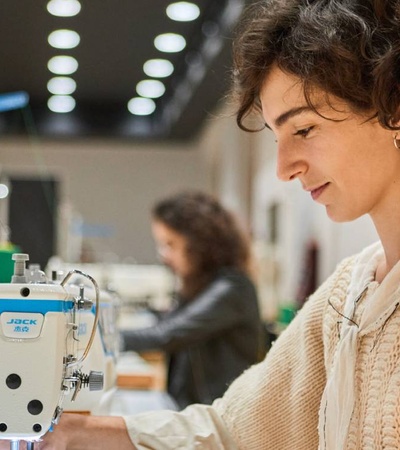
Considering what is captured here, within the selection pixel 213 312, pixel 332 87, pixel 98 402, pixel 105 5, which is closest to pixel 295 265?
pixel 105 5

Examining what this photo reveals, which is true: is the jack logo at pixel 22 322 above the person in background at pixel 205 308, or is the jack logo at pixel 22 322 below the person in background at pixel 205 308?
above

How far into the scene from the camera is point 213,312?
3.00 metres

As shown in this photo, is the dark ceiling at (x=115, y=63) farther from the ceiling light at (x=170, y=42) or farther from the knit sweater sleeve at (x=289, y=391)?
the knit sweater sleeve at (x=289, y=391)

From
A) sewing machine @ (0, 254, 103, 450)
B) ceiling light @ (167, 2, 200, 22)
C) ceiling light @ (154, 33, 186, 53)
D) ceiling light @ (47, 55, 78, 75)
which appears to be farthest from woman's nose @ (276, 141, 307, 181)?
ceiling light @ (47, 55, 78, 75)

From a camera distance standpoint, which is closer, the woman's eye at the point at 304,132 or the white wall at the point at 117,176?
the woman's eye at the point at 304,132

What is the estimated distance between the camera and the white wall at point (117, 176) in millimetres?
9711

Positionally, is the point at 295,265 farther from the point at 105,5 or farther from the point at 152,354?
the point at 105,5

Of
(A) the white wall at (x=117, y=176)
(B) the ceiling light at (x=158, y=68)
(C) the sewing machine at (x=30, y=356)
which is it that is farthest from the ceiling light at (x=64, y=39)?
(C) the sewing machine at (x=30, y=356)

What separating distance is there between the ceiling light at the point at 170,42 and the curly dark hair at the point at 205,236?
2648mm

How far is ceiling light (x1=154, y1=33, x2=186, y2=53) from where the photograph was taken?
225 inches

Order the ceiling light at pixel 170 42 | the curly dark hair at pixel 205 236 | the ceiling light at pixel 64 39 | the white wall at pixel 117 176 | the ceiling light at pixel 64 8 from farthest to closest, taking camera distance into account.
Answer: the white wall at pixel 117 176
the ceiling light at pixel 170 42
the ceiling light at pixel 64 39
the ceiling light at pixel 64 8
the curly dark hair at pixel 205 236

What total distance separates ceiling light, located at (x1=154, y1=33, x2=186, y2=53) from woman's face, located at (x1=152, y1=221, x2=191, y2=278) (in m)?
2.67

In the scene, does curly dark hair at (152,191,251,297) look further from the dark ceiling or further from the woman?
the woman

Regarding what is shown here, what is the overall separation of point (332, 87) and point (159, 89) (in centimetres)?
645
